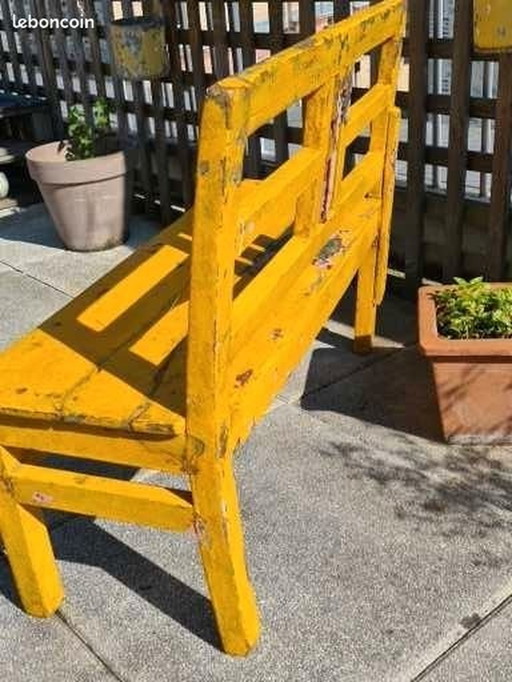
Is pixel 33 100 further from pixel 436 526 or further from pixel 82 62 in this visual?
pixel 436 526

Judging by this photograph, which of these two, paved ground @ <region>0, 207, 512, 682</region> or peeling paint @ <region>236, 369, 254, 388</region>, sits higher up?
peeling paint @ <region>236, 369, 254, 388</region>

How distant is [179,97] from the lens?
4543mm

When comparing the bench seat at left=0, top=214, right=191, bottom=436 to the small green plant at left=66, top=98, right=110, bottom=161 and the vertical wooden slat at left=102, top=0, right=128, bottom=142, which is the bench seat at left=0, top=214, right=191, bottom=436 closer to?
the small green plant at left=66, top=98, right=110, bottom=161

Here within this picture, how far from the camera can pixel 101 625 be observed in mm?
2121

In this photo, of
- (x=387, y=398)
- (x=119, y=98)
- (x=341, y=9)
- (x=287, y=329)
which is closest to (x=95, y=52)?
(x=119, y=98)

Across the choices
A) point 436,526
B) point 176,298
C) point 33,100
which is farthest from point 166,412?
point 33,100

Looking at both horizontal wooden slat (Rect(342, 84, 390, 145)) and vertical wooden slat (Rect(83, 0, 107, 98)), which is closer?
horizontal wooden slat (Rect(342, 84, 390, 145))

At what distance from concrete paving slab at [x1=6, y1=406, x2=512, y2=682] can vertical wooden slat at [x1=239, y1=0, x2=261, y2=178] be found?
1.94m

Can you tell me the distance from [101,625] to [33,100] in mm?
4722

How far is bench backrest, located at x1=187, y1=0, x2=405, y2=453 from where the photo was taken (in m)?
1.36

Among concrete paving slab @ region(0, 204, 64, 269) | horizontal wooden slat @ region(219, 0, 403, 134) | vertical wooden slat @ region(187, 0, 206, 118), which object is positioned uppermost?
horizontal wooden slat @ region(219, 0, 403, 134)

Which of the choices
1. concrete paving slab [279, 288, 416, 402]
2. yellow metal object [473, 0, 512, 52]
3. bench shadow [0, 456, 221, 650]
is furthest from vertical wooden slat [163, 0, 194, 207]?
bench shadow [0, 456, 221, 650]

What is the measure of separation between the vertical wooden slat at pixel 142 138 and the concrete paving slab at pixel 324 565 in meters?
2.74

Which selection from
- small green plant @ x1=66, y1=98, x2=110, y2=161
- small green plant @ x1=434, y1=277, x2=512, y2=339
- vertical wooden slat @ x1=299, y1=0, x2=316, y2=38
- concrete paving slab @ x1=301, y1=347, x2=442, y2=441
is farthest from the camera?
small green plant @ x1=66, y1=98, x2=110, y2=161
